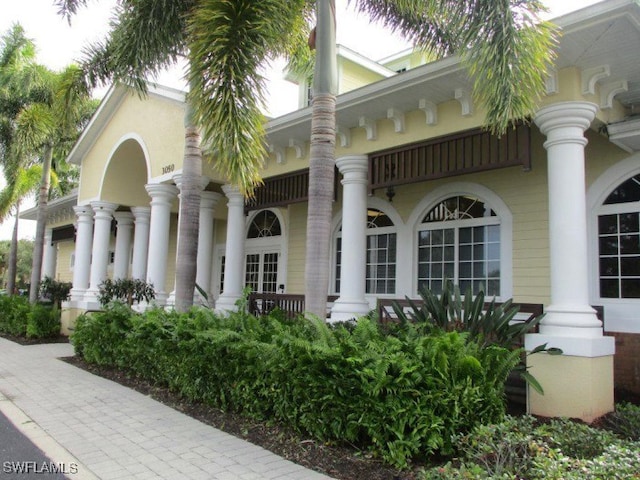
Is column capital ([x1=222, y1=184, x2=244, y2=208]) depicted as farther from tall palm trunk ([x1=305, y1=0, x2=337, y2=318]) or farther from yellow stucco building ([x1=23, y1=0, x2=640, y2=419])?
tall palm trunk ([x1=305, y1=0, x2=337, y2=318])

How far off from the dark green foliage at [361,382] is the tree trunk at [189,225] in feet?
8.46

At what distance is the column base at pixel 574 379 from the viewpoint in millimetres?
5914

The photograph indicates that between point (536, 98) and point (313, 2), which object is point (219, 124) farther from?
point (536, 98)

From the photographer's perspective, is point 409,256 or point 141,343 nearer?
point 141,343

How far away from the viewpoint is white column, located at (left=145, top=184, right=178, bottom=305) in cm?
1289

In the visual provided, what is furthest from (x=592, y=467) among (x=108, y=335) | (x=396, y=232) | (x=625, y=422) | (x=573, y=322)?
(x=396, y=232)

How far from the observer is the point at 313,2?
8.72m

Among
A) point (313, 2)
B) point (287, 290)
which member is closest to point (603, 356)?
point (313, 2)

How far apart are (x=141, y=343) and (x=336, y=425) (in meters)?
4.16

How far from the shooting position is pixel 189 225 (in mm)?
9078

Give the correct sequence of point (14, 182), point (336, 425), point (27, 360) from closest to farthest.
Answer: point (336, 425) → point (27, 360) → point (14, 182)

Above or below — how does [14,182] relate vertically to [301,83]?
below

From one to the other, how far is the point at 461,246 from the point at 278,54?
487 cm

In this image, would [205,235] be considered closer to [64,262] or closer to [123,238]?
[123,238]
